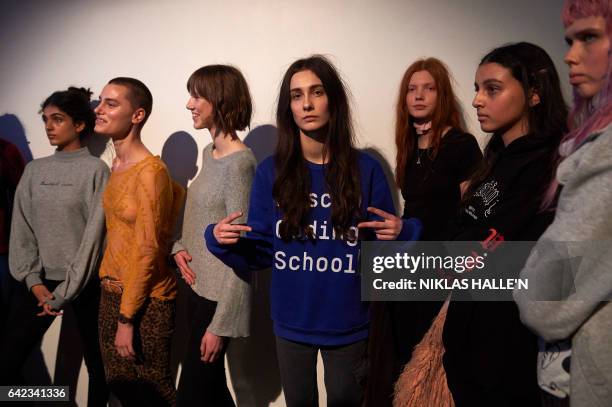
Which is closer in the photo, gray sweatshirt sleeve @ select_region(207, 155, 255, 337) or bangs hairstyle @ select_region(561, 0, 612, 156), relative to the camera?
bangs hairstyle @ select_region(561, 0, 612, 156)

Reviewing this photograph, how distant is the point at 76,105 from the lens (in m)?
2.43

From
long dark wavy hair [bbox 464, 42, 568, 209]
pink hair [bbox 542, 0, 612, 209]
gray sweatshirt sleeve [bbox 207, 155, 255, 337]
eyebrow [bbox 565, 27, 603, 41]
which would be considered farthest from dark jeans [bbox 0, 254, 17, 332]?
eyebrow [bbox 565, 27, 603, 41]

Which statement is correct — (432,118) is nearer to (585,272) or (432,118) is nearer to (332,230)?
(332,230)

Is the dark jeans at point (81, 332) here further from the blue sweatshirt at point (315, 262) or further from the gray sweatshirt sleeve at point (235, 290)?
the blue sweatshirt at point (315, 262)

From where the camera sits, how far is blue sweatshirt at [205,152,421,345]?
5.22ft

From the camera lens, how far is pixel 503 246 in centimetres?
134

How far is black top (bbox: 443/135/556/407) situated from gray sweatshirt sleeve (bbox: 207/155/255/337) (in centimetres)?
72

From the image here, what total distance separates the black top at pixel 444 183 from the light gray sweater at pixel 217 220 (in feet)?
2.14

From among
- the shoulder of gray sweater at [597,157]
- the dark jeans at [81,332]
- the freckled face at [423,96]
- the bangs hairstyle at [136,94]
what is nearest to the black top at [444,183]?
the freckled face at [423,96]

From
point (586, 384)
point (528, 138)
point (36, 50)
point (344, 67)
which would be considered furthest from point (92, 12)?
point (586, 384)

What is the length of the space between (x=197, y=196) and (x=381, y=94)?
0.95 metres

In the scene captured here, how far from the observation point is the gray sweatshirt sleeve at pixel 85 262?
7.00 feet

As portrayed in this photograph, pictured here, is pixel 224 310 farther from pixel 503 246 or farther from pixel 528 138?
pixel 528 138

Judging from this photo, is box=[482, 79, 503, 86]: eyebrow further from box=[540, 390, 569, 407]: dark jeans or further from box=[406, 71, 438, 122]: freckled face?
box=[540, 390, 569, 407]: dark jeans
